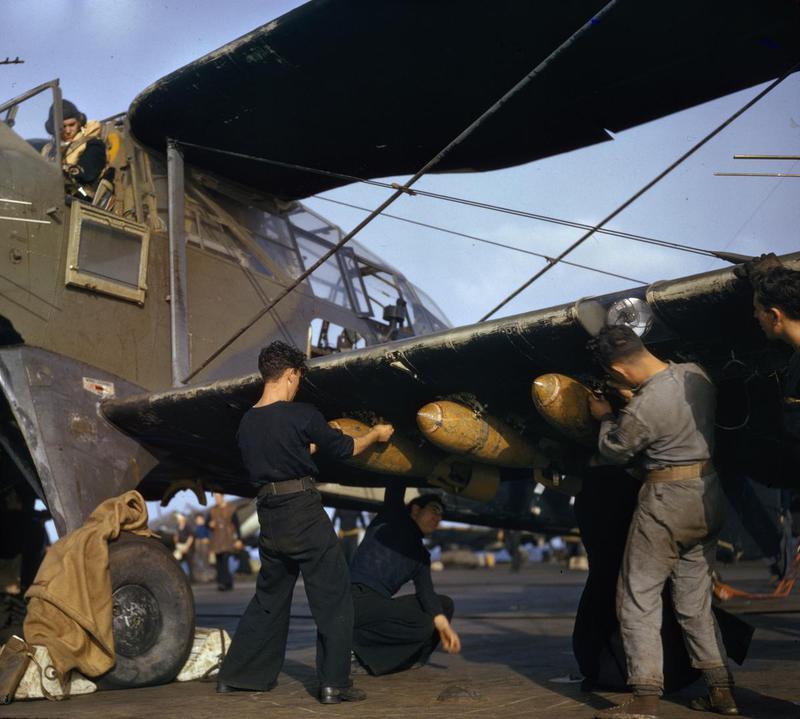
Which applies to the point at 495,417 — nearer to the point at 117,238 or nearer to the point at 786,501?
the point at 117,238

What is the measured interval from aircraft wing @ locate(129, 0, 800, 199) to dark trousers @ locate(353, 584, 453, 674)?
402cm

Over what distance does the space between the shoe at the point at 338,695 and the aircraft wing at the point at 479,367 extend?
1.90m

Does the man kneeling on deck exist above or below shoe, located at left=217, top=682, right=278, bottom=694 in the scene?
above

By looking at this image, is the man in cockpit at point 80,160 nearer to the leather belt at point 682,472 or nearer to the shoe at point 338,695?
the shoe at point 338,695

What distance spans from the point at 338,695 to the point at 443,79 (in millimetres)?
4861

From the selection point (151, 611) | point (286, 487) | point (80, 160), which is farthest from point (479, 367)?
point (80, 160)

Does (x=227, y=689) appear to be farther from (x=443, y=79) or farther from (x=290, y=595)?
(x=443, y=79)

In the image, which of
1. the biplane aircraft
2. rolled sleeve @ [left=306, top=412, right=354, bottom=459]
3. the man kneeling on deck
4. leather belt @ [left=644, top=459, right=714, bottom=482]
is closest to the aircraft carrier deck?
the man kneeling on deck

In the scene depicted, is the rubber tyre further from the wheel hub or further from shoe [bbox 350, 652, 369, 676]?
shoe [bbox 350, 652, 369, 676]

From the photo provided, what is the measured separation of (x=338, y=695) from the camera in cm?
559

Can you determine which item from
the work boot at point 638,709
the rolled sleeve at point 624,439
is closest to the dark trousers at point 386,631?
the work boot at point 638,709

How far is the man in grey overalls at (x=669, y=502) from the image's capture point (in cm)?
485

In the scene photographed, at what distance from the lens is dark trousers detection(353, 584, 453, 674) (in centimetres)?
692

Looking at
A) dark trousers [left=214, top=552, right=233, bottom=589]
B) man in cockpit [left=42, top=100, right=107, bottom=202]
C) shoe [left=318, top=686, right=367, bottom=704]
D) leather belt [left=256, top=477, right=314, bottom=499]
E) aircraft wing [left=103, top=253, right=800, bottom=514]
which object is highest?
man in cockpit [left=42, top=100, right=107, bottom=202]
